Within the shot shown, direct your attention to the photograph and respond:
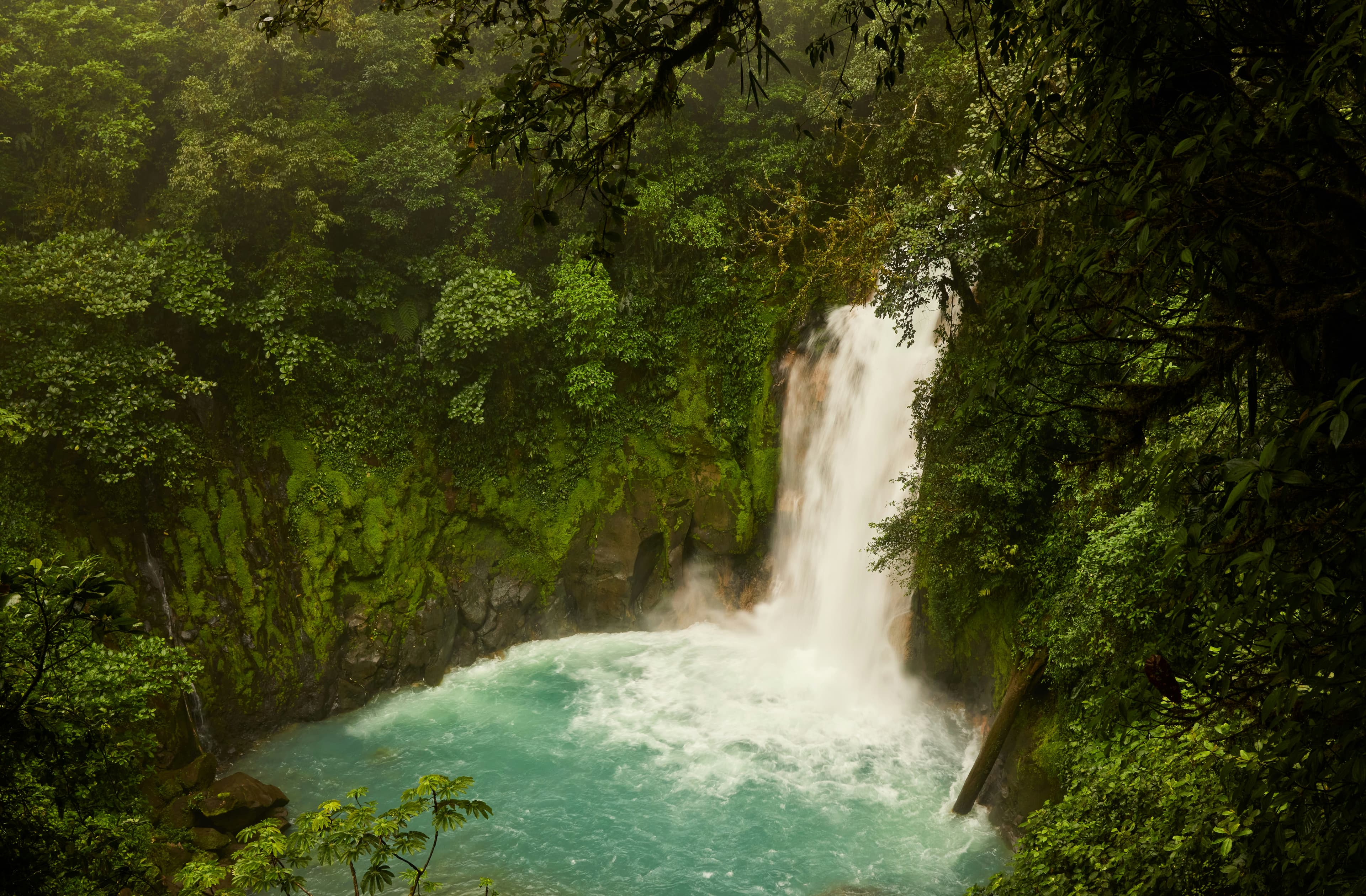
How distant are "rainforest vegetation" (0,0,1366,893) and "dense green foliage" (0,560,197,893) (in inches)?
2.1

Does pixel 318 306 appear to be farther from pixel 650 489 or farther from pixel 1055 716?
pixel 1055 716

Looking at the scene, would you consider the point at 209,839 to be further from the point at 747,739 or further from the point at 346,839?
the point at 747,739

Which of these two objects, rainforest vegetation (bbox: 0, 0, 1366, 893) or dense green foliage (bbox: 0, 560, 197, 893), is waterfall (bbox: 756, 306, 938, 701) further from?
dense green foliage (bbox: 0, 560, 197, 893)

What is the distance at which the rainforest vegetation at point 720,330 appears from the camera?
2.54 meters

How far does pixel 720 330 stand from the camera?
47.3 ft

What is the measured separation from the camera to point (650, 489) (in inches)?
570

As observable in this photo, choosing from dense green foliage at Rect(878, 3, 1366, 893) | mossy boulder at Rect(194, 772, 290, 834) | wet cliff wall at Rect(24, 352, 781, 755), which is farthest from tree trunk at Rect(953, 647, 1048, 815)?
mossy boulder at Rect(194, 772, 290, 834)

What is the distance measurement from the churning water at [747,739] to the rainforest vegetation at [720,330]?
1178 millimetres

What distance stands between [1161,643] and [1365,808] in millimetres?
956

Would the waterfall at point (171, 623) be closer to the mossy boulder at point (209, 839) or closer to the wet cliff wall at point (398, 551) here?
the wet cliff wall at point (398, 551)

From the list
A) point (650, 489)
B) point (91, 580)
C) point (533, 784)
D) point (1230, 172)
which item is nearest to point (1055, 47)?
point (1230, 172)

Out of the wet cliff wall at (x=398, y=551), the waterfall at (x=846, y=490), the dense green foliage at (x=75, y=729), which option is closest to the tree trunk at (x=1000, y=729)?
the waterfall at (x=846, y=490)

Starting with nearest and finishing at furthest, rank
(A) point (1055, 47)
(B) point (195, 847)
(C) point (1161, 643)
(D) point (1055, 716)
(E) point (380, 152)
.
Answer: (A) point (1055, 47) → (C) point (1161, 643) → (D) point (1055, 716) → (B) point (195, 847) → (E) point (380, 152)

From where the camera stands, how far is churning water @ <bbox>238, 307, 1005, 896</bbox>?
870 centimetres
